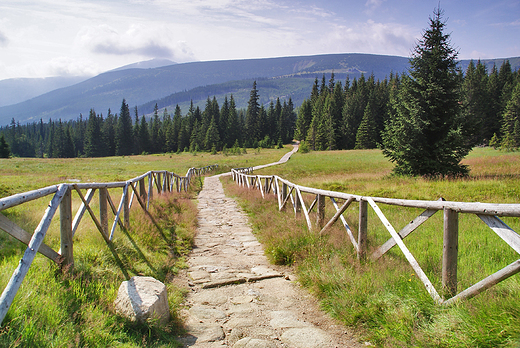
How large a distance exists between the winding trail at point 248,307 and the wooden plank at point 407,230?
50.4 inches

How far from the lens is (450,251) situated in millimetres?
3484

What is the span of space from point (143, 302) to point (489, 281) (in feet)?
11.6

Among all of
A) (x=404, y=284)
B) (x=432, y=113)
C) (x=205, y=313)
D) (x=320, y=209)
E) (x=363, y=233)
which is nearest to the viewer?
(x=404, y=284)

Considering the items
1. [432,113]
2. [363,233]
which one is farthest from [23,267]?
[432,113]

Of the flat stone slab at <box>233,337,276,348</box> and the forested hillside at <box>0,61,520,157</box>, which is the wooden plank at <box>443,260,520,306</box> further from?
the forested hillside at <box>0,61,520,157</box>

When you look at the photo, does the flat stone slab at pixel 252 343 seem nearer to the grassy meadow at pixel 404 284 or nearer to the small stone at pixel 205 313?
the small stone at pixel 205 313

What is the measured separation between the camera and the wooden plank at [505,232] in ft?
8.65

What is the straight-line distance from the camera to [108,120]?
116 metres

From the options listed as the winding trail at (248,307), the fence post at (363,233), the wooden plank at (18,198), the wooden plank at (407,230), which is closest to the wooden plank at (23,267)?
the wooden plank at (18,198)

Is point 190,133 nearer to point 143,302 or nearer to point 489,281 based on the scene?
point 143,302

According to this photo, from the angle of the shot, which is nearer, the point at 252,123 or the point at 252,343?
the point at 252,343

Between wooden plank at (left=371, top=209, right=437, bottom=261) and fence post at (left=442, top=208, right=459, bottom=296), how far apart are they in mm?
255

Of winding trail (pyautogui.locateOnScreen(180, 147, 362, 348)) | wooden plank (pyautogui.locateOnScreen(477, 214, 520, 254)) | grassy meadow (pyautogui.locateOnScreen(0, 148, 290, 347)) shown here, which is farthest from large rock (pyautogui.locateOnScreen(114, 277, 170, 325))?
wooden plank (pyautogui.locateOnScreen(477, 214, 520, 254))

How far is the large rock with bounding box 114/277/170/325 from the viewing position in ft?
10.8
